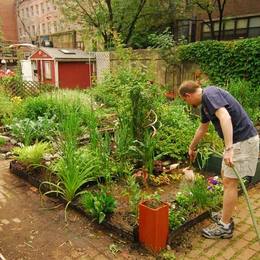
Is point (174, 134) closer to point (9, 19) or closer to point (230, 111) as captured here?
point (230, 111)

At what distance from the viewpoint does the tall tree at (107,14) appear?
54.5 ft

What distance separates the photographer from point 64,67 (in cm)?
1602

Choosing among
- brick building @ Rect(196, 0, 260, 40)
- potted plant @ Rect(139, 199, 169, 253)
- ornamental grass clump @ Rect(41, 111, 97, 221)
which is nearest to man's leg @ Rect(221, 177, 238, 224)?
potted plant @ Rect(139, 199, 169, 253)

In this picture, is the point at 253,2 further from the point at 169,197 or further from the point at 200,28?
the point at 169,197

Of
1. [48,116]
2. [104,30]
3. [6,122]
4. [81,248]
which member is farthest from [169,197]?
[104,30]

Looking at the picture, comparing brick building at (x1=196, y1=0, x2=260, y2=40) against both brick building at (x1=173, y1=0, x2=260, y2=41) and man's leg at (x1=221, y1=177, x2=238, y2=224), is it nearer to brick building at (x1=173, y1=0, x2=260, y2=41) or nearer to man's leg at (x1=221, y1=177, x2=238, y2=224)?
brick building at (x1=173, y1=0, x2=260, y2=41)

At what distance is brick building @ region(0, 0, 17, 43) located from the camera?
4959 cm

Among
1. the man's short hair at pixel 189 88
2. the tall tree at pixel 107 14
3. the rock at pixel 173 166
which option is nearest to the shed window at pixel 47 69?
the tall tree at pixel 107 14

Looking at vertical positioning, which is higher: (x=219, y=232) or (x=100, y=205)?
(x=100, y=205)

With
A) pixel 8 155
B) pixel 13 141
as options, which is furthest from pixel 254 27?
pixel 8 155

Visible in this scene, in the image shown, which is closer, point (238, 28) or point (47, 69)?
point (47, 69)

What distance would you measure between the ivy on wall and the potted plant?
773 cm

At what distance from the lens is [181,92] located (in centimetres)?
317

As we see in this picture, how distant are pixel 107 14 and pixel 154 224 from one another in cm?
1608
